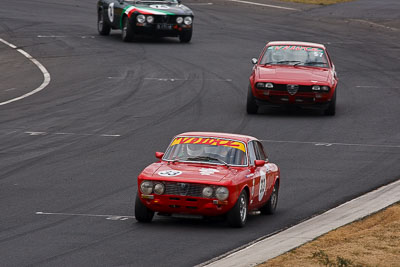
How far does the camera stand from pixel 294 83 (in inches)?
941

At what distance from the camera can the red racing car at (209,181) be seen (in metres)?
13.4

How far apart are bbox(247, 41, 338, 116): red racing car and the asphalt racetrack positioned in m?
0.49

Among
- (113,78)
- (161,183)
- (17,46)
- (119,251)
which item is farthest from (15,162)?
(17,46)

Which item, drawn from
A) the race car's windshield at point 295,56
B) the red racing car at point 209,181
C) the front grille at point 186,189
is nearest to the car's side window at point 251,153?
the red racing car at point 209,181

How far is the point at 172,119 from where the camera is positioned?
23.6m

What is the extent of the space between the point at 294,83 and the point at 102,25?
50.9 feet

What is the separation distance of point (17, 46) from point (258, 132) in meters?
15.6

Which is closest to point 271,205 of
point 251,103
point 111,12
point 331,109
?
point 251,103

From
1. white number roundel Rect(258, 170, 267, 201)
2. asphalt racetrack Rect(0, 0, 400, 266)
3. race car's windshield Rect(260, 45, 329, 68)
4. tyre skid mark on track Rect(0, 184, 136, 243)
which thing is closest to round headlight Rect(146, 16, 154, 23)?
asphalt racetrack Rect(0, 0, 400, 266)

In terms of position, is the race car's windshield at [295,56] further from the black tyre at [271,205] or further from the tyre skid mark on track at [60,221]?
the black tyre at [271,205]

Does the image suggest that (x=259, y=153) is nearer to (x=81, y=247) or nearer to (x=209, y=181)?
(x=209, y=181)

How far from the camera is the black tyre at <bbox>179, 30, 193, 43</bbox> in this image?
36.2m

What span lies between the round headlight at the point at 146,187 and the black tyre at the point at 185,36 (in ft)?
75.0

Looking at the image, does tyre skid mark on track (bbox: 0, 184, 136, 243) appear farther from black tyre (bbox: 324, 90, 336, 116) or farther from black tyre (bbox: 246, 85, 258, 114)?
black tyre (bbox: 324, 90, 336, 116)
